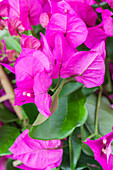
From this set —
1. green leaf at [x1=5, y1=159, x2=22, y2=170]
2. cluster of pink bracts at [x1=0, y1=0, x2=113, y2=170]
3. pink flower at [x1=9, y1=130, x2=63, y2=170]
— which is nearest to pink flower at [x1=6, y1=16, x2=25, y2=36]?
cluster of pink bracts at [x1=0, y1=0, x2=113, y2=170]

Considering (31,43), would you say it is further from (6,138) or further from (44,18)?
(6,138)

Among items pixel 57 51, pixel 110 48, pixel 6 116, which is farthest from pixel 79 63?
pixel 6 116

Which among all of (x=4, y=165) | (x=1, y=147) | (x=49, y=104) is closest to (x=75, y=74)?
(x=49, y=104)

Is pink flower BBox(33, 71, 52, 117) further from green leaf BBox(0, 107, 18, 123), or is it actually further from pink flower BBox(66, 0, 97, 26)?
green leaf BBox(0, 107, 18, 123)

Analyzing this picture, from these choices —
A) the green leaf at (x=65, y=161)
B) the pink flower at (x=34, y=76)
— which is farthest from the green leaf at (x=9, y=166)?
the pink flower at (x=34, y=76)

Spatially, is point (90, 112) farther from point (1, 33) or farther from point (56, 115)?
point (1, 33)

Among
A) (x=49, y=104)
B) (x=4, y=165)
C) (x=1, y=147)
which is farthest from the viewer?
(x=4, y=165)
